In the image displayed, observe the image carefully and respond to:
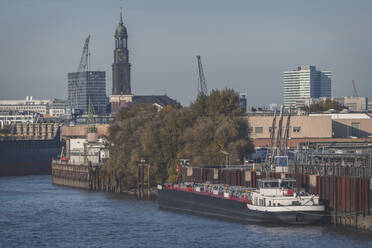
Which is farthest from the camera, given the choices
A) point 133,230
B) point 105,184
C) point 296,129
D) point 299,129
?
point 105,184

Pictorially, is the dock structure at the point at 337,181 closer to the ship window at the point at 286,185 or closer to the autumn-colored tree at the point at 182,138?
the ship window at the point at 286,185

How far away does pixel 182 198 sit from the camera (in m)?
87.1

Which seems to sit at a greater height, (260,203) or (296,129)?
(296,129)

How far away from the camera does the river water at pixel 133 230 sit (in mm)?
63312

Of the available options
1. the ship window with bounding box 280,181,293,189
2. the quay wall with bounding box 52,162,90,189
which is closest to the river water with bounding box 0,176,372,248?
the ship window with bounding box 280,181,293,189

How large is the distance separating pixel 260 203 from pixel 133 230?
10.8 m

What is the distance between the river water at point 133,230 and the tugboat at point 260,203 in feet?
2.99

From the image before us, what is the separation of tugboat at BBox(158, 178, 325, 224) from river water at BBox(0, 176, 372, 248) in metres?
0.91

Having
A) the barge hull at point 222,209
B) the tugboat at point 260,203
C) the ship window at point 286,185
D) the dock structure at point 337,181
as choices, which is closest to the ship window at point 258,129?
the barge hull at point 222,209

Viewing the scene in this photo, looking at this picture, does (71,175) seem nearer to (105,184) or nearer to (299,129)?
(105,184)

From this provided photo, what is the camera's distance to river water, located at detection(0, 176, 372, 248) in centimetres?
6331

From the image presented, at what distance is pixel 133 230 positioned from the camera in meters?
73.1

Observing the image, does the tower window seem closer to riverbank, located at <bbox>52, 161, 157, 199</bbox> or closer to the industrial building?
the industrial building

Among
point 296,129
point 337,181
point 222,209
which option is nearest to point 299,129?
point 296,129
